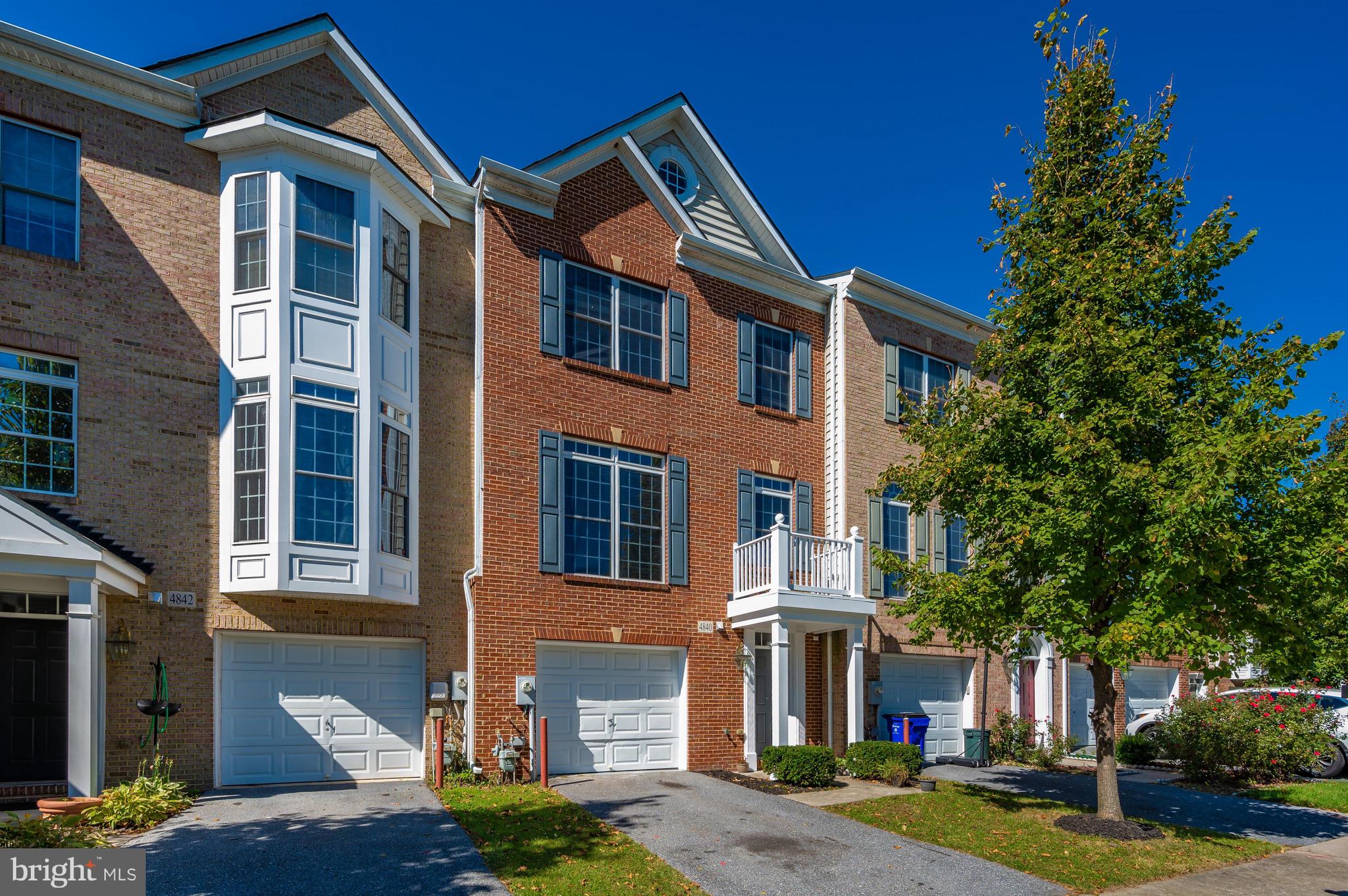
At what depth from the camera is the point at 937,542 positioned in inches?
826

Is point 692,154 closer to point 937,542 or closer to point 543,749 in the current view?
point 937,542

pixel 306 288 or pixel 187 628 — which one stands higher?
pixel 306 288

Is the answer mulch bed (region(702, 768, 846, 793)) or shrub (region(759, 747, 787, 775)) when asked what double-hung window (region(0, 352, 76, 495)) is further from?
shrub (region(759, 747, 787, 775))

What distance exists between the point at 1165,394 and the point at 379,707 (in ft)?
35.7

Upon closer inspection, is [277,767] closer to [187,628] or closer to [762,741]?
[187,628]

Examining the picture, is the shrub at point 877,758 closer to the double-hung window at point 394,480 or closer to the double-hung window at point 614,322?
the double-hung window at point 614,322

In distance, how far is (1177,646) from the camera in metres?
11.3

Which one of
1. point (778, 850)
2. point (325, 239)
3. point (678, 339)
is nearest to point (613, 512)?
point (678, 339)

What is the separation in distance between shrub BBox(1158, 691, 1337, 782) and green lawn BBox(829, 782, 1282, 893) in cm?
484

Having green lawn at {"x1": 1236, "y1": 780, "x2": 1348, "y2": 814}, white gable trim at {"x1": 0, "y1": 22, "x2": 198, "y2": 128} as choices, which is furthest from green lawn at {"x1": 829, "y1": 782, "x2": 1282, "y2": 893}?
white gable trim at {"x1": 0, "y1": 22, "x2": 198, "y2": 128}

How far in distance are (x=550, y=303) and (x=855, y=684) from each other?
8.01 metres

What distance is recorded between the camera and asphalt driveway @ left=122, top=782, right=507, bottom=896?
871cm

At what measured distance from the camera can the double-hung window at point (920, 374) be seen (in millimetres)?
20906

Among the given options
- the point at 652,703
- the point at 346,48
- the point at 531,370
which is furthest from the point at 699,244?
the point at 652,703
